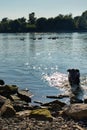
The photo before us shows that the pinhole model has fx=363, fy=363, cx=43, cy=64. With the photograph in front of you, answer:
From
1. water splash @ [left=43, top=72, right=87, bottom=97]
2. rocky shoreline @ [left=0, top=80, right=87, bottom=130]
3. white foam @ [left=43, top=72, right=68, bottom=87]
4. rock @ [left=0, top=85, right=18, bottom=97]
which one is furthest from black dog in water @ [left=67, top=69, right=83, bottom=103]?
rocky shoreline @ [left=0, top=80, right=87, bottom=130]

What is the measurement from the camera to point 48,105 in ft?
97.9

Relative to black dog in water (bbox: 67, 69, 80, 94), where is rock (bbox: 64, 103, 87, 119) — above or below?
above

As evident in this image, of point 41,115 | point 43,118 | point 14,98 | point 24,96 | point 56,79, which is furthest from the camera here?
point 56,79

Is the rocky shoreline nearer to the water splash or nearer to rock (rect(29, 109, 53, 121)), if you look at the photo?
rock (rect(29, 109, 53, 121))

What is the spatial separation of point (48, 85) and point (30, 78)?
18.2 feet

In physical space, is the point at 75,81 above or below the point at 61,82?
above

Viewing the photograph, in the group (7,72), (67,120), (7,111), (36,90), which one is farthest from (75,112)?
(7,72)

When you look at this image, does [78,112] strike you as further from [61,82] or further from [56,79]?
[56,79]

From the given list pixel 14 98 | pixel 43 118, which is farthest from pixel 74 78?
pixel 43 118

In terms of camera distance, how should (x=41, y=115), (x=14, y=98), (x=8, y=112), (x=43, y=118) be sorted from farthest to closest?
1. (x=14, y=98)
2. (x=8, y=112)
3. (x=41, y=115)
4. (x=43, y=118)

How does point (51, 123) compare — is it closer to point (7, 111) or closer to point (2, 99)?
point (7, 111)

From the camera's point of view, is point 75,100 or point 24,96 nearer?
point 75,100

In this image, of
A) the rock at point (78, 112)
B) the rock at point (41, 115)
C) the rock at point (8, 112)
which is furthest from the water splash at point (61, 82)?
the rock at point (8, 112)

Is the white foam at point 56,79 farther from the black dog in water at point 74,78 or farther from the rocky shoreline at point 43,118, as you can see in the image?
the rocky shoreline at point 43,118
